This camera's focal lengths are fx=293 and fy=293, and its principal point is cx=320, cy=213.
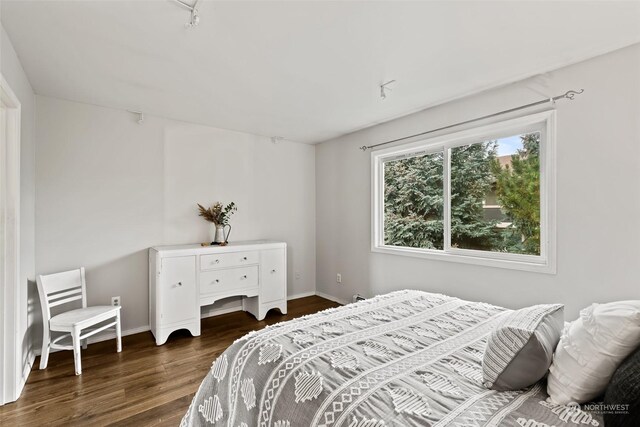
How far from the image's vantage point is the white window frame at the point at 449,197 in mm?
2271

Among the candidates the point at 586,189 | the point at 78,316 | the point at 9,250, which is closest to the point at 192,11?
the point at 9,250

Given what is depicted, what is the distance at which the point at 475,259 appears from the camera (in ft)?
8.95

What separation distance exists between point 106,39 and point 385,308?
8.24 ft

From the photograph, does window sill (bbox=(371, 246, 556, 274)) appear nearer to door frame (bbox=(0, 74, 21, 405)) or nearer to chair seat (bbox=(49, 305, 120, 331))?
chair seat (bbox=(49, 305, 120, 331))

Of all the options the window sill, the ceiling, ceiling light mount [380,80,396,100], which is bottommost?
the window sill

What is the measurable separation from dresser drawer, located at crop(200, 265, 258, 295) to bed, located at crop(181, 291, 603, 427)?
1.73 m

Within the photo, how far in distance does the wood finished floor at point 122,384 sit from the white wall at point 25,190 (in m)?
0.35

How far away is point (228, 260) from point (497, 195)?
112 inches

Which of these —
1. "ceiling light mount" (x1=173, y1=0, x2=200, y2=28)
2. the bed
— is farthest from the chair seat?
"ceiling light mount" (x1=173, y1=0, x2=200, y2=28)

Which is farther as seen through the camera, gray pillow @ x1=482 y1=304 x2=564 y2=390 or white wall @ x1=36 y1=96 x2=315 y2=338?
white wall @ x1=36 y1=96 x2=315 y2=338

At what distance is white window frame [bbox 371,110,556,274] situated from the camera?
7.45ft

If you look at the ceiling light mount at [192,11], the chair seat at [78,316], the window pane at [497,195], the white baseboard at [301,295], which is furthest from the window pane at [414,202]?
the chair seat at [78,316]

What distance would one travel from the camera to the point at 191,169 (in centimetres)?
354

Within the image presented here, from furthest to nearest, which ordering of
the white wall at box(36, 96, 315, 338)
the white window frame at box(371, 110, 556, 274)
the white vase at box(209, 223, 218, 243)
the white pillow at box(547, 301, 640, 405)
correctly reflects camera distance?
1. the white vase at box(209, 223, 218, 243)
2. the white wall at box(36, 96, 315, 338)
3. the white window frame at box(371, 110, 556, 274)
4. the white pillow at box(547, 301, 640, 405)
